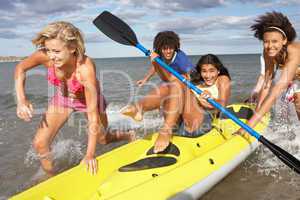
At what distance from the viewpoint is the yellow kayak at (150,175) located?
2.73 m

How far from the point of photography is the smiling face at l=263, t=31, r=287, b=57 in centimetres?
358

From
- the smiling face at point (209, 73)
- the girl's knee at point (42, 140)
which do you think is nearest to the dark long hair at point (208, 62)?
the smiling face at point (209, 73)

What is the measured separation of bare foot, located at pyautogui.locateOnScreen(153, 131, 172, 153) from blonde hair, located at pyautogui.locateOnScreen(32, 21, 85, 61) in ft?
3.56

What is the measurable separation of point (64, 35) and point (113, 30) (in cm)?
148

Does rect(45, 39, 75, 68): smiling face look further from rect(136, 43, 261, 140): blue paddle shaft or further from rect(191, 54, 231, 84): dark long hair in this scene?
rect(191, 54, 231, 84): dark long hair

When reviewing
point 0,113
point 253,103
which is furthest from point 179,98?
point 0,113

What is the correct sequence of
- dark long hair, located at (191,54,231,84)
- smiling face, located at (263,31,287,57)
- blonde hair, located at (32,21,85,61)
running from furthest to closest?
dark long hair, located at (191,54,231,84) < smiling face, located at (263,31,287,57) < blonde hair, located at (32,21,85,61)

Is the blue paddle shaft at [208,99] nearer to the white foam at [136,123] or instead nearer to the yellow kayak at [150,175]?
the yellow kayak at [150,175]

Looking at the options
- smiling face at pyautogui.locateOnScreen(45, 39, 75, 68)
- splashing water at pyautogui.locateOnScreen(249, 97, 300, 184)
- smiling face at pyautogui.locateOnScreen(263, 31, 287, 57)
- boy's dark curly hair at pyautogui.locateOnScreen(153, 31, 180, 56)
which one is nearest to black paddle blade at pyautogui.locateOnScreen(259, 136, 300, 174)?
splashing water at pyautogui.locateOnScreen(249, 97, 300, 184)

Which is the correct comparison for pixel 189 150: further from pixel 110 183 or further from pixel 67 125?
pixel 67 125

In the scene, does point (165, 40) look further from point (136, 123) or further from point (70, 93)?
point (136, 123)

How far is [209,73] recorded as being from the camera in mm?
4379

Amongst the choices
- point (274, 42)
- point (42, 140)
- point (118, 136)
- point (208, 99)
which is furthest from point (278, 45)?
point (42, 140)

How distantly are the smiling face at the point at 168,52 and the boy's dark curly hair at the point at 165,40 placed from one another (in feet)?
0.13
